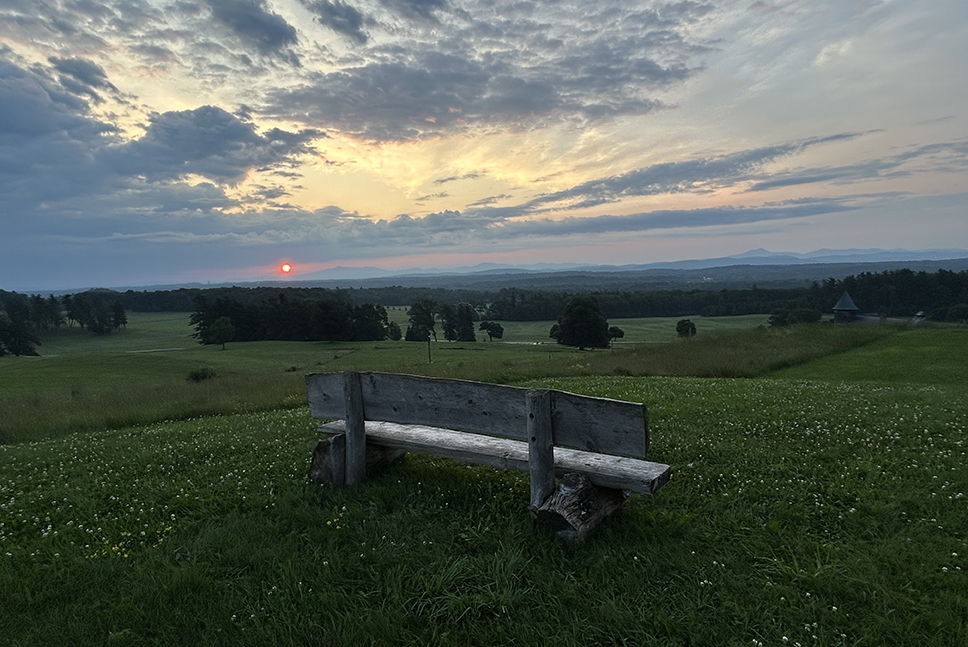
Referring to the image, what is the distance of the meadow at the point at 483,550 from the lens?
4.02m

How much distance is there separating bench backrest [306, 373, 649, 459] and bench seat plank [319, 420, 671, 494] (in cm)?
29

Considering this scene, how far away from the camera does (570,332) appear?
274 ft

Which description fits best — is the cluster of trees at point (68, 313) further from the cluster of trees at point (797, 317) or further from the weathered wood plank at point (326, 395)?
the cluster of trees at point (797, 317)

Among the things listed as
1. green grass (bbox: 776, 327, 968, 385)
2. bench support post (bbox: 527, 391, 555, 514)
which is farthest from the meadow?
green grass (bbox: 776, 327, 968, 385)

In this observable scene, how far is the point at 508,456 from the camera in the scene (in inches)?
230

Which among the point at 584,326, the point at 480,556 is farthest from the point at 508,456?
the point at 584,326

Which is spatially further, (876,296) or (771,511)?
(876,296)

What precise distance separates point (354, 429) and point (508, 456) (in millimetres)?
2209

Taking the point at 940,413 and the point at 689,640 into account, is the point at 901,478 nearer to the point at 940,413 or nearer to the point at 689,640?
the point at 689,640

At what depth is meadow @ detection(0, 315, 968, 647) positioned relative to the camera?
4.02 m

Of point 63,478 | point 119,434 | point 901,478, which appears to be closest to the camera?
point 901,478

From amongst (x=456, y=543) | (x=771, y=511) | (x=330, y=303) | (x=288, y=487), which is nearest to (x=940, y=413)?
(x=771, y=511)

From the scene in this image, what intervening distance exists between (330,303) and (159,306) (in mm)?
96489

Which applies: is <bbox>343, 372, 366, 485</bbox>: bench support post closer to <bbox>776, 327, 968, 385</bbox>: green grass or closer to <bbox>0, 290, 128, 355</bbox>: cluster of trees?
<bbox>776, 327, 968, 385</bbox>: green grass
